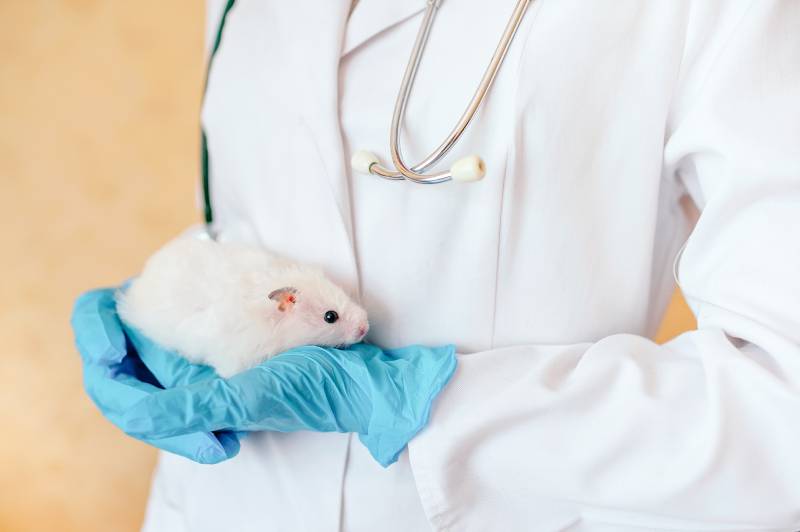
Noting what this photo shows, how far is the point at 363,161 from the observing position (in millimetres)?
703

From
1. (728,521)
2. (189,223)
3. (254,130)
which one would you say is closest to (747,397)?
(728,521)

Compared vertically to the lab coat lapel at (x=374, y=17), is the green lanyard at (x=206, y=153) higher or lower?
lower

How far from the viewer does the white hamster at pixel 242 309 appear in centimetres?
73

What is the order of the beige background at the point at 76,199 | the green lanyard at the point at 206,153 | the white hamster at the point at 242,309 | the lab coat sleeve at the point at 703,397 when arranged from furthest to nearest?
the beige background at the point at 76,199
the green lanyard at the point at 206,153
the white hamster at the point at 242,309
the lab coat sleeve at the point at 703,397

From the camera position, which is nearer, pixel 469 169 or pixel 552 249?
pixel 469 169

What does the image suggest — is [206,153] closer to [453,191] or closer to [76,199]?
[453,191]

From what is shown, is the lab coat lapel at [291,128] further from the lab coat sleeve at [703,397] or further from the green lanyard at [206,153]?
the lab coat sleeve at [703,397]

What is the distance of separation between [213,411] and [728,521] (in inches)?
18.8

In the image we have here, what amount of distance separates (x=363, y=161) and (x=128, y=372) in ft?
1.35

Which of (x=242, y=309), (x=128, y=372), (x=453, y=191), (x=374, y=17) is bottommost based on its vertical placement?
(x=128, y=372)

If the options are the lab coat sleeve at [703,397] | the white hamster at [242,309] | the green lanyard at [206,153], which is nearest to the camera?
the lab coat sleeve at [703,397]

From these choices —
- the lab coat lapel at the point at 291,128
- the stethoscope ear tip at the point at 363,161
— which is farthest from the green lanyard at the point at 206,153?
the stethoscope ear tip at the point at 363,161

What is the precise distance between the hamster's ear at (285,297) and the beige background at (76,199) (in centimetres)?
85

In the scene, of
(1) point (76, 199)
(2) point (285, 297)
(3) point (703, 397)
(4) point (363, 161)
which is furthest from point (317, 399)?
(1) point (76, 199)
